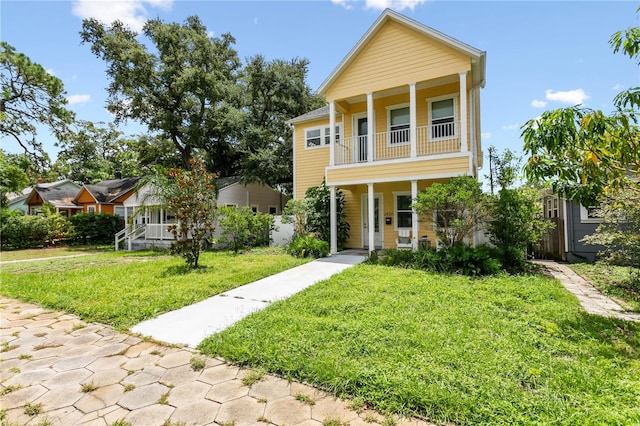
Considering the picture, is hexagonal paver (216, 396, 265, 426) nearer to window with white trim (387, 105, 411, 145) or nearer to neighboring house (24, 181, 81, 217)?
window with white trim (387, 105, 411, 145)

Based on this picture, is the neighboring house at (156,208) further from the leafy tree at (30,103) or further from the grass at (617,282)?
the grass at (617,282)

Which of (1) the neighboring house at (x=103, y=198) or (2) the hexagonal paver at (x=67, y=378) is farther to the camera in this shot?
(1) the neighboring house at (x=103, y=198)

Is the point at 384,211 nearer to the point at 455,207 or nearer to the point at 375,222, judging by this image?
the point at 375,222

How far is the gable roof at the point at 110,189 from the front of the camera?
1016 inches

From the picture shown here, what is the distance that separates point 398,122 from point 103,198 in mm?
26304

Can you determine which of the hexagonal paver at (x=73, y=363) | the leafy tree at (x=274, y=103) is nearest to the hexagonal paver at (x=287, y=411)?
the hexagonal paver at (x=73, y=363)

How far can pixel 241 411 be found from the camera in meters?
2.73

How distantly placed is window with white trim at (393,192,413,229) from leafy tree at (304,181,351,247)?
2340mm

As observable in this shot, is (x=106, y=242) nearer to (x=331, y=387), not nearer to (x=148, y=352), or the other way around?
(x=148, y=352)

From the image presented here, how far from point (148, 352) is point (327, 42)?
1398cm

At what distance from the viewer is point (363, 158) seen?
12961mm

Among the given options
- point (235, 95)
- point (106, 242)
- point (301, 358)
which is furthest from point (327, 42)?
point (106, 242)

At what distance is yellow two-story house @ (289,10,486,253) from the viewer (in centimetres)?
1026

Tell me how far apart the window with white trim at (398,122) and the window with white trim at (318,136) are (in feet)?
8.69
